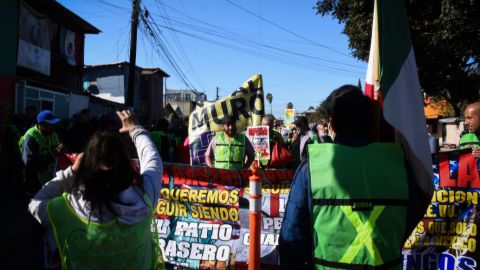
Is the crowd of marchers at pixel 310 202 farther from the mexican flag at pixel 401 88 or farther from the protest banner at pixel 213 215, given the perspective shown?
the protest banner at pixel 213 215

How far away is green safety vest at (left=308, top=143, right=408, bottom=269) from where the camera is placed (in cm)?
190

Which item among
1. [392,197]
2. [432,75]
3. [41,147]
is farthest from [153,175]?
[432,75]

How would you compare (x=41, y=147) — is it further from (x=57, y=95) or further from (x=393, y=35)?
(x=57, y=95)

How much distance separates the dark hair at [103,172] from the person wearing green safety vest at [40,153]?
317 cm

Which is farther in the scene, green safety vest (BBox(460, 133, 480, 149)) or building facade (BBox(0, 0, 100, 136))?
building facade (BBox(0, 0, 100, 136))

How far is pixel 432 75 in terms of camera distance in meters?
17.1

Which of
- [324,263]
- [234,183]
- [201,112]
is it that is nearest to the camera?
[324,263]

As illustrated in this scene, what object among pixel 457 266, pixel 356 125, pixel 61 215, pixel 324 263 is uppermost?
pixel 356 125

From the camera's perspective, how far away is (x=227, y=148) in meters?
6.35

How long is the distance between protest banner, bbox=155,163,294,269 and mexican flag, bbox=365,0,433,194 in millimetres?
2354

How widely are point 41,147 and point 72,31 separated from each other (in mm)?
14722

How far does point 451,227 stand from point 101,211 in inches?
135

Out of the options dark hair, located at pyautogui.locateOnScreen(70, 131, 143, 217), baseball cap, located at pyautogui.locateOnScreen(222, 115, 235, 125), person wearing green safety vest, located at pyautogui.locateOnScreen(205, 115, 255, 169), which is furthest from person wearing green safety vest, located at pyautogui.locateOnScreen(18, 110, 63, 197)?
dark hair, located at pyautogui.locateOnScreen(70, 131, 143, 217)

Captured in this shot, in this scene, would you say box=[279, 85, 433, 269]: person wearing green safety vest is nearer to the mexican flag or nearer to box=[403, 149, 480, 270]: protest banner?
the mexican flag
